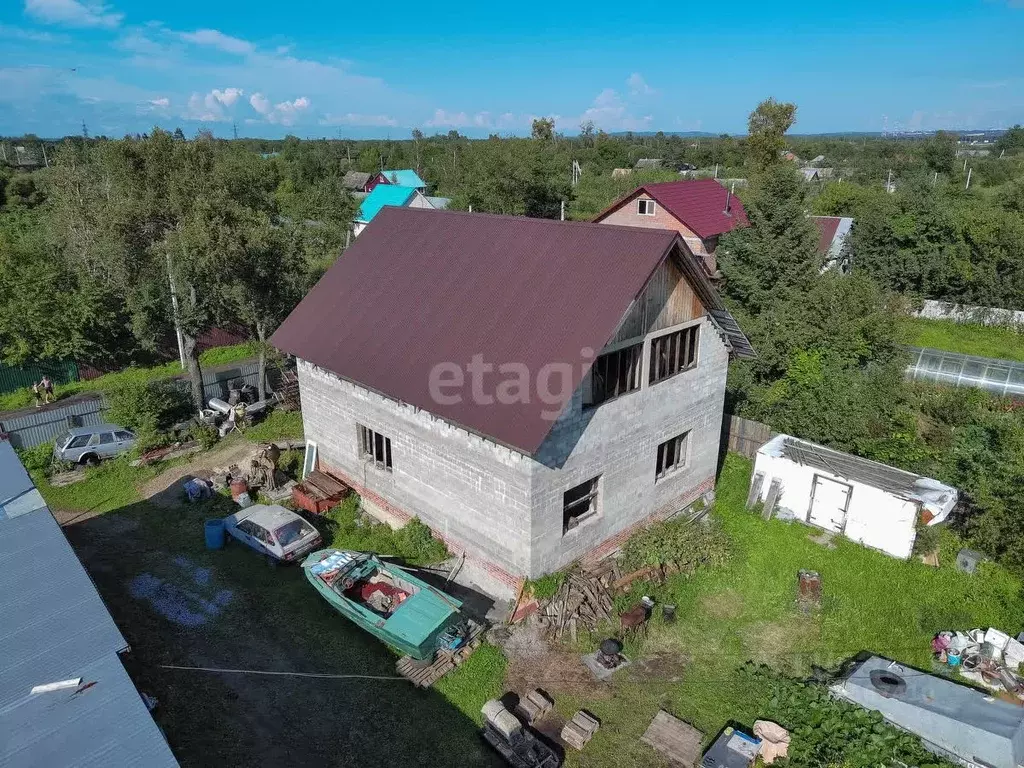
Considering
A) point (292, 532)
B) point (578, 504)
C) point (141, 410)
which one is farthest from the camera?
point (141, 410)

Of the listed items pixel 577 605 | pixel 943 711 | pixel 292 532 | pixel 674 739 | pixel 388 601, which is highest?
pixel 943 711

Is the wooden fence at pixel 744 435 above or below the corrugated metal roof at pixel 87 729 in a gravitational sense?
below

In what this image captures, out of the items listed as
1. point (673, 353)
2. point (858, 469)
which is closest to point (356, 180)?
point (673, 353)

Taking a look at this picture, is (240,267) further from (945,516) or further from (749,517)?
(945,516)

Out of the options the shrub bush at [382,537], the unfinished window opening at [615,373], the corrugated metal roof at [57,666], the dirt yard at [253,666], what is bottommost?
the dirt yard at [253,666]

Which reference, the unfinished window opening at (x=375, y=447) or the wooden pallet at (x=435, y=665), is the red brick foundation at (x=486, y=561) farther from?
the wooden pallet at (x=435, y=665)

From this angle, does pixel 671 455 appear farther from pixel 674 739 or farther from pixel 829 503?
pixel 674 739

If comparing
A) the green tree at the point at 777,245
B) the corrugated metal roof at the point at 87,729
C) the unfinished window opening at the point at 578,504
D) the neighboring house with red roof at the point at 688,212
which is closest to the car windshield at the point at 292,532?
the unfinished window opening at the point at 578,504
